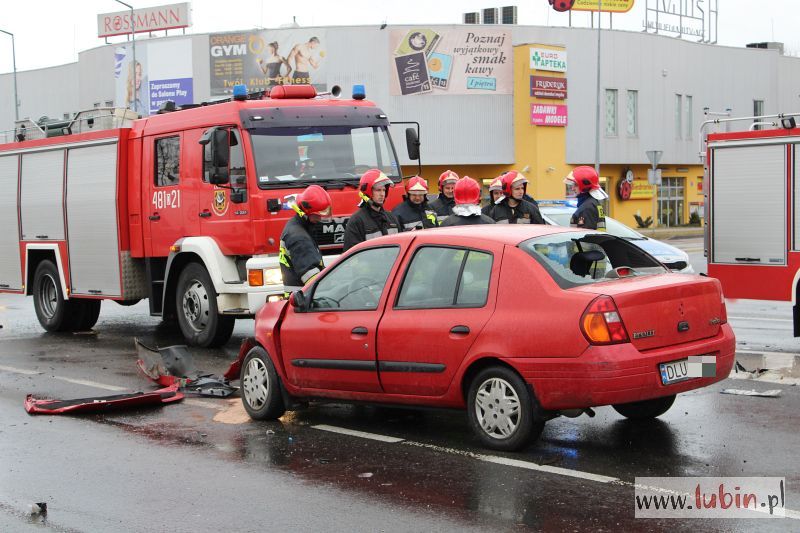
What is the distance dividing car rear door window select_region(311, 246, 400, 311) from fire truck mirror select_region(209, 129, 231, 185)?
428 centimetres

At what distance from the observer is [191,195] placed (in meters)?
12.9

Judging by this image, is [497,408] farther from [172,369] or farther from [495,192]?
[495,192]

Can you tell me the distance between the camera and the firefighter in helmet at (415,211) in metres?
11.7

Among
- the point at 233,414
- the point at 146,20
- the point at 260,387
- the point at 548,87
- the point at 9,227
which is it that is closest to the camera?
the point at 260,387

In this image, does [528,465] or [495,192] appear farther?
[495,192]

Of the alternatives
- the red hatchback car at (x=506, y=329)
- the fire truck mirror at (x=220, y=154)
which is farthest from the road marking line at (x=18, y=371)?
the red hatchback car at (x=506, y=329)

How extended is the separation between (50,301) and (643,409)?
10362 mm

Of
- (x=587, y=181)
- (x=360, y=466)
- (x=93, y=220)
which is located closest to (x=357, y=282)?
(x=360, y=466)

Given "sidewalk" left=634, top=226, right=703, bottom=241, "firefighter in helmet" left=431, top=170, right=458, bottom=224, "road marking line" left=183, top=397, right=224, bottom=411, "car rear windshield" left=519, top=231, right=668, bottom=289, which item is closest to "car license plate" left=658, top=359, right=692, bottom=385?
"car rear windshield" left=519, top=231, right=668, bottom=289

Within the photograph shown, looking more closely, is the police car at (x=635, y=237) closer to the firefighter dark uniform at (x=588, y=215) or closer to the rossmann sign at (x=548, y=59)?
the firefighter dark uniform at (x=588, y=215)

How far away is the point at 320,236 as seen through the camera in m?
12.1

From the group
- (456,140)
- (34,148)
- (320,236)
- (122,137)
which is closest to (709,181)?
(320,236)

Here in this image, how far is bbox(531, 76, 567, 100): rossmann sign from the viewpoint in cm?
4850

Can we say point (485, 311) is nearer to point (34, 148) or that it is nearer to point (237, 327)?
point (237, 327)
